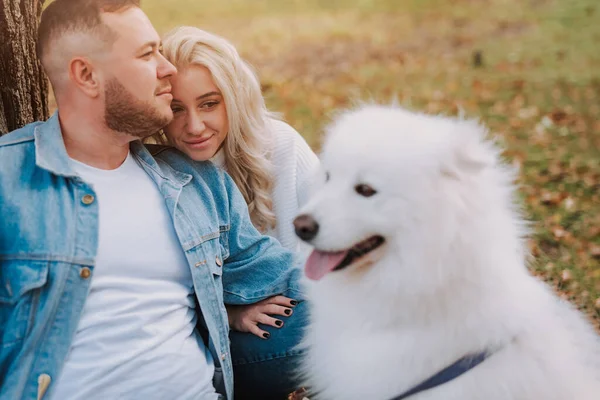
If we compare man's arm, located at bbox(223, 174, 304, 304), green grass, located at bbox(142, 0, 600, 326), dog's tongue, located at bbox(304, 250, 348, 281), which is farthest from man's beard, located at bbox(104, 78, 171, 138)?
green grass, located at bbox(142, 0, 600, 326)

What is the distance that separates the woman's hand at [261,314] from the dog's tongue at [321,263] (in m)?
0.65

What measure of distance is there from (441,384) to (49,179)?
162 centimetres

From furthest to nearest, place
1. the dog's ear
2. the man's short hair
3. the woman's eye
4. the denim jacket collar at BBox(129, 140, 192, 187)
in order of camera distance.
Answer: the woman's eye → the denim jacket collar at BBox(129, 140, 192, 187) → the man's short hair → the dog's ear

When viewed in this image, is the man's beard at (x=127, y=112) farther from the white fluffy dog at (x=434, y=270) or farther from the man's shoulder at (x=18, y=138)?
the white fluffy dog at (x=434, y=270)

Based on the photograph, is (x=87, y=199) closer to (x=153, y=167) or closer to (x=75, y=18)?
(x=153, y=167)

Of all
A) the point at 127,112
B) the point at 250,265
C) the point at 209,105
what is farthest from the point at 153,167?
the point at 250,265

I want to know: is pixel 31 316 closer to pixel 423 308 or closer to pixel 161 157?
pixel 161 157

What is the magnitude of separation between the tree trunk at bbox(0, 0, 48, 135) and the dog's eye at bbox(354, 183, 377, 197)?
68.9 inches

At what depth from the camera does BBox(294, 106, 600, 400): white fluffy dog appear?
85.6 inches

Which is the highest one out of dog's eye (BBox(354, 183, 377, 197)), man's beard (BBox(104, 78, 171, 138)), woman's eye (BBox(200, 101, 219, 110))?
man's beard (BBox(104, 78, 171, 138))

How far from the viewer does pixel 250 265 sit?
2.99m

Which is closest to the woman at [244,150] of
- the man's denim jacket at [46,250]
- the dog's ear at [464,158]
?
the man's denim jacket at [46,250]

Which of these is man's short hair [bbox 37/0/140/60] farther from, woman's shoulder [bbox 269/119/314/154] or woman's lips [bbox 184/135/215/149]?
woman's shoulder [bbox 269/119/314/154]

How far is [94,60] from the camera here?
2492mm
